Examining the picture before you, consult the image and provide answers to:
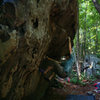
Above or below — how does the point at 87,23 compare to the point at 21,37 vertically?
above

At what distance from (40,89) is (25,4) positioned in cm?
591

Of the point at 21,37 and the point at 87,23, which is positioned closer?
the point at 21,37

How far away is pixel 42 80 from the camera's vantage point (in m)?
8.38

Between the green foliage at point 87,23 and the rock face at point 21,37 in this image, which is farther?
the green foliage at point 87,23

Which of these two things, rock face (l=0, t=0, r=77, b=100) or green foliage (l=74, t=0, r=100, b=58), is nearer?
rock face (l=0, t=0, r=77, b=100)

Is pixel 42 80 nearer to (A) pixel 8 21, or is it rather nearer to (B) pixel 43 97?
(B) pixel 43 97

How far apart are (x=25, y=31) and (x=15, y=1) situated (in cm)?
114

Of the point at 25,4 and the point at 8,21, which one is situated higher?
the point at 25,4

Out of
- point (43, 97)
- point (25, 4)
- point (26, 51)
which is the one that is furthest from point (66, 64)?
point (25, 4)

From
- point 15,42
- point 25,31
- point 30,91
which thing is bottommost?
point 30,91

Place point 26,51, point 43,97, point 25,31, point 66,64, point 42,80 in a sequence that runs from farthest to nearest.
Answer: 1. point 66,64
2. point 42,80
3. point 43,97
4. point 26,51
5. point 25,31

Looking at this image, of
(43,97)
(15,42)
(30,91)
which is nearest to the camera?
(15,42)

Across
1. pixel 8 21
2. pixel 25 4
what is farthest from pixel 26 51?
pixel 25 4

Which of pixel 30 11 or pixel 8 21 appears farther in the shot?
pixel 30 11
